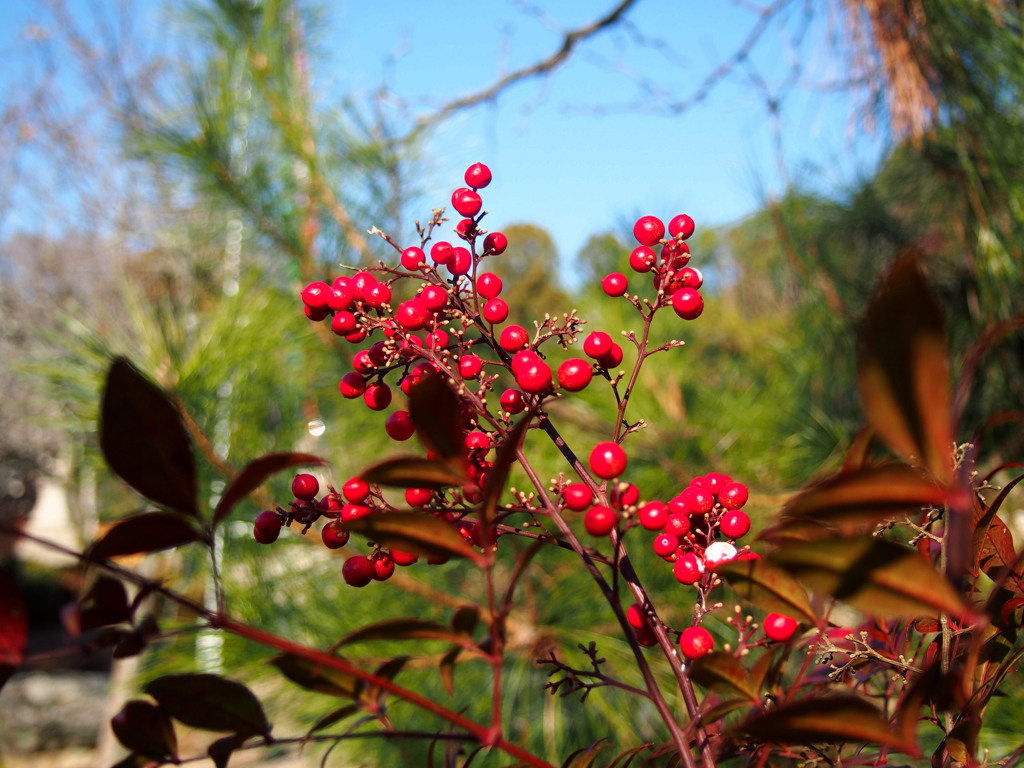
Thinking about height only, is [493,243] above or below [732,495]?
above

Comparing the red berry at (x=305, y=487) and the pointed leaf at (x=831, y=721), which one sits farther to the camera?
the red berry at (x=305, y=487)

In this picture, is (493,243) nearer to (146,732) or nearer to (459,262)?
(459,262)

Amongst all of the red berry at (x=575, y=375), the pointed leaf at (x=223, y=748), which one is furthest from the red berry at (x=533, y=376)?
the pointed leaf at (x=223, y=748)

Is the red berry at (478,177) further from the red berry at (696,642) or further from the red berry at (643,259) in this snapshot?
the red berry at (696,642)

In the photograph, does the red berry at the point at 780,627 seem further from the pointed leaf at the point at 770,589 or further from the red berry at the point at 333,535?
the red berry at the point at 333,535

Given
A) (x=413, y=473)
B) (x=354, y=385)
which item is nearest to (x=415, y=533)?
(x=413, y=473)

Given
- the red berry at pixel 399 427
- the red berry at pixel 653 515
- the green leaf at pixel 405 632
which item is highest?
the red berry at pixel 399 427

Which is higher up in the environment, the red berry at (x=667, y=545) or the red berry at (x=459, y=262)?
the red berry at (x=459, y=262)

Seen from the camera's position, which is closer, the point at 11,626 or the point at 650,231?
the point at 11,626
